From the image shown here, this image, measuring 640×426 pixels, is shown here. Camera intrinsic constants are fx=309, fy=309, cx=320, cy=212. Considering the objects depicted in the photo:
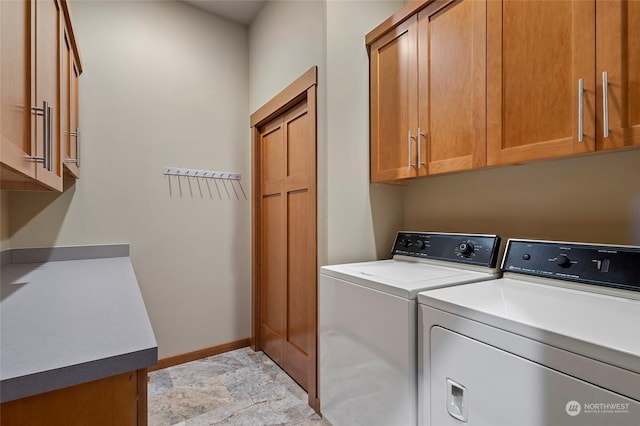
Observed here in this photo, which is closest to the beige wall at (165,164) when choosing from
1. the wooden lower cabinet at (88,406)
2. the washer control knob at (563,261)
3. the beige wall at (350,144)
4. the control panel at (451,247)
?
the beige wall at (350,144)

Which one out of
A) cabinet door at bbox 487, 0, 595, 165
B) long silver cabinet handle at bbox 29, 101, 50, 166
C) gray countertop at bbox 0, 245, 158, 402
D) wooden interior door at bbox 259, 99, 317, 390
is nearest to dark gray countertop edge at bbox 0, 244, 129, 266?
gray countertop at bbox 0, 245, 158, 402

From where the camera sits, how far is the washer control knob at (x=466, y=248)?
59.4 inches

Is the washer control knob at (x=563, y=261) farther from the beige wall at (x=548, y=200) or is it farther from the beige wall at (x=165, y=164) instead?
the beige wall at (x=165, y=164)

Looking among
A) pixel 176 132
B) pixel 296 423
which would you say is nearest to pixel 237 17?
pixel 176 132

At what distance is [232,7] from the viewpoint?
2627mm

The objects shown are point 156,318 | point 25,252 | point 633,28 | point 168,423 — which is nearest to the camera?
point 633,28

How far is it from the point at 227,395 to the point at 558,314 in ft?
6.60

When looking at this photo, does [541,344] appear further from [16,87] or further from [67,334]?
[16,87]

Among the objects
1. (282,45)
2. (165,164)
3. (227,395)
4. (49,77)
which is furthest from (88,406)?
(282,45)

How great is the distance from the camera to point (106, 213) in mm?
2264

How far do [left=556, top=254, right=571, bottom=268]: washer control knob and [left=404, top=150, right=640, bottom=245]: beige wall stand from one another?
0.20 m

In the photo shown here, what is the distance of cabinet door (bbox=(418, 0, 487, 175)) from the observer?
1.37m

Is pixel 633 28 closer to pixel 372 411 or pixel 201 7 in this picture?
pixel 372 411

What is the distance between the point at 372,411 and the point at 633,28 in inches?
64.4
